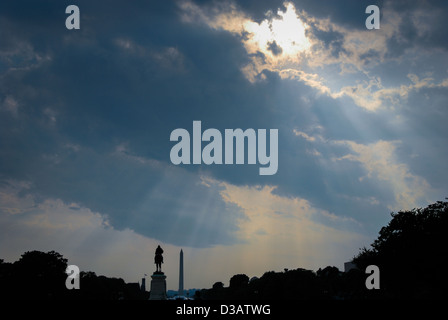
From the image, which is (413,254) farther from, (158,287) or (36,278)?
(36,278)

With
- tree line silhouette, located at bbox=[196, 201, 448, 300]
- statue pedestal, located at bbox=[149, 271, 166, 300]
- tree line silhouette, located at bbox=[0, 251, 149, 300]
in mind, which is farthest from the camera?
tree line silhouette, located at bbox=[0, 251, 149, 300]

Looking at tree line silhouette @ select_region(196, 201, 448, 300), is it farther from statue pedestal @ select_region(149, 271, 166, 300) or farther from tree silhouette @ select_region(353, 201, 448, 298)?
statue pedestal @ select_region(149, 271, 166, 300)

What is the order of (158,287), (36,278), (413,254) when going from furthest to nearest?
(36,278), (413,254), (158,287)

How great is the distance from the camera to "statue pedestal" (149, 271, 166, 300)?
52375 mm

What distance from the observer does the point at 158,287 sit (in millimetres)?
52906

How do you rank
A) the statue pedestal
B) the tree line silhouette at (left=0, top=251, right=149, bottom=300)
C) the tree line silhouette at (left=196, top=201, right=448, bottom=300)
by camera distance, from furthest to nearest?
the tree line silhouette at (left=0, top=251, right=149, bottom=300) → the tree line silhouette at (left=196, top=201, right=448, bottom=300) → the statue pedestal

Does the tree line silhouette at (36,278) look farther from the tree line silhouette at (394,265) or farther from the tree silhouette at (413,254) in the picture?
the tree silhouette at (413,254)

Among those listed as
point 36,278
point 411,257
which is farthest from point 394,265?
point 36,278

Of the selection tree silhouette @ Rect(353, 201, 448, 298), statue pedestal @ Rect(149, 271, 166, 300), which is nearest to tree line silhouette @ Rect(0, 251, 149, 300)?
statue pedestal @ Rect(149, 271, 166, 300)

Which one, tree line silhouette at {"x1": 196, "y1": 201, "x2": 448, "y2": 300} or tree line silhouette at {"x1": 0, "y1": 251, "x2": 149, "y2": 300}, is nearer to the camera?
tree line silhouette at {"x1": 196, "y1": 201, "x2": 448, "y2": 300}

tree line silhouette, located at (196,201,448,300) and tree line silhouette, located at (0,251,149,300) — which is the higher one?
tree line silhouette, located at (196,201,448,300)
